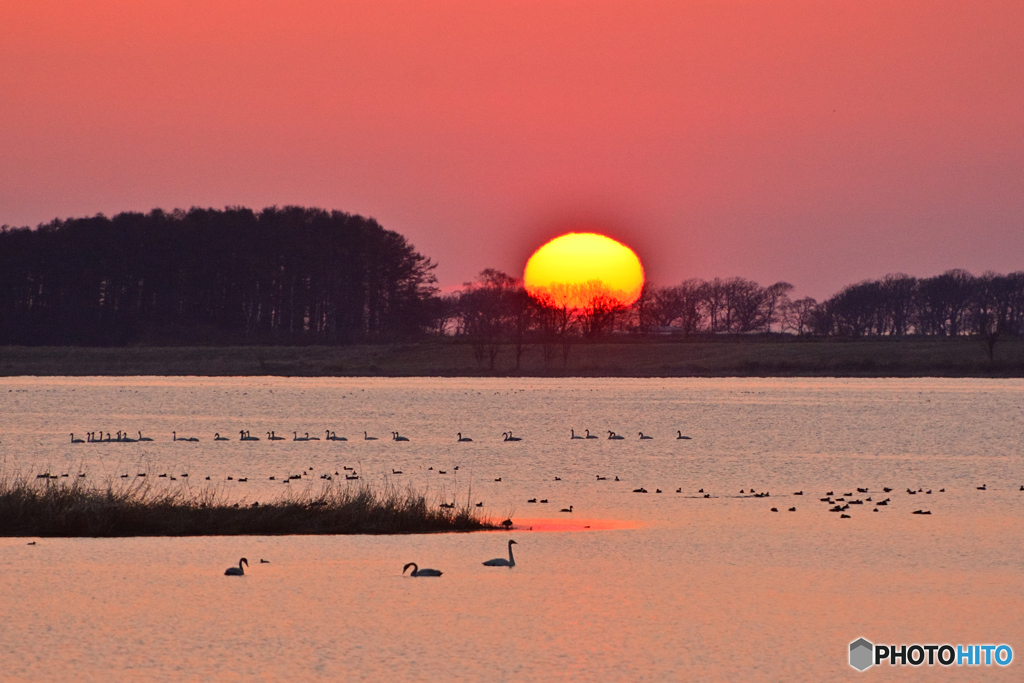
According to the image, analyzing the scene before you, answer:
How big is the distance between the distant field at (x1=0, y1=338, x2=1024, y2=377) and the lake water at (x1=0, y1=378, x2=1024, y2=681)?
80.0m

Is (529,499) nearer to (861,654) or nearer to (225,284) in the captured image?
(861,654)

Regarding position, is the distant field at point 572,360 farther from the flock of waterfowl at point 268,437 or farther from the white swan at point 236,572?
the white swan at point 236,572

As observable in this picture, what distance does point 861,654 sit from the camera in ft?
41.2

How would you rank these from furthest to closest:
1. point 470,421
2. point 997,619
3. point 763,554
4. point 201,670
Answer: point 470,421
point 763,554
point 997,619
point 201,670

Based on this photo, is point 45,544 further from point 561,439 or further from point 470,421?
point 470,421

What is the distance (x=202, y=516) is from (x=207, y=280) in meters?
142

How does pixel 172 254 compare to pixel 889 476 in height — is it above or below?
above

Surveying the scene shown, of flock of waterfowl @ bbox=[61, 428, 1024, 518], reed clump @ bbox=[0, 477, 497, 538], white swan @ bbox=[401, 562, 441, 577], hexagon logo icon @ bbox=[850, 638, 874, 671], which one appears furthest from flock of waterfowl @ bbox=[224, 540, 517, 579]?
hexagon logo icon @ bbox=[850, 638, 874, 671]

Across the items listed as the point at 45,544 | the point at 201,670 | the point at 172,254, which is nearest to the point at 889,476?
the point at 45,544

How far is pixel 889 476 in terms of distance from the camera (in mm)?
29203

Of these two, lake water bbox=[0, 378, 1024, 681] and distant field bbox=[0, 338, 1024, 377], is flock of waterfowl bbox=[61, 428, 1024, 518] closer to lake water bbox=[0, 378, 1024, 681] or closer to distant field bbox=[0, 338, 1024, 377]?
lake water bbox=[0, 378, 1024, 681]

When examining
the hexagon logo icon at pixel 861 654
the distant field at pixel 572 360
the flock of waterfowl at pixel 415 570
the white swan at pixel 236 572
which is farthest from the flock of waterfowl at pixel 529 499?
the distant field at pixel 572 360

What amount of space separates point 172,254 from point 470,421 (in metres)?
115

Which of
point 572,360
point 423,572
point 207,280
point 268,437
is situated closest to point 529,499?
point 423,572
